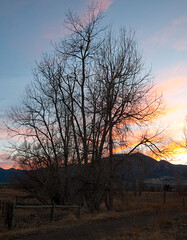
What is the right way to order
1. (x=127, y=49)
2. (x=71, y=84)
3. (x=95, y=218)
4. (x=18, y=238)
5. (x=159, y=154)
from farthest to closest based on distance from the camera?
(x=71, y=84)
(x=127, y=49)
(x=159, y=154)
(x=95, y=218)
(x=18, y=238)

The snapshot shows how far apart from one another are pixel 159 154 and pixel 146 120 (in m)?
2.63

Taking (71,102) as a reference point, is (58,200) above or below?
below

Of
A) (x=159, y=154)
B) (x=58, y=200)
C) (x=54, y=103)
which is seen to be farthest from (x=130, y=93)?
(x=58, y=200)

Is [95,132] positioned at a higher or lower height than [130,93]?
lower

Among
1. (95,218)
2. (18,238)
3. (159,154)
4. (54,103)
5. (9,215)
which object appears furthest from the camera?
(54,103)

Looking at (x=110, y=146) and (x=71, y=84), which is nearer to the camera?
(x=110, y=146)

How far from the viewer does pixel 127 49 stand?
60.1 ft

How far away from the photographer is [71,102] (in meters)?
19.8

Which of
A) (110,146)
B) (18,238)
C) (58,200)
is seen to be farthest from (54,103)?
(18,238)

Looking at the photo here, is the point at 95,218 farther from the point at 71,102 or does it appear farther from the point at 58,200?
the point at 71,102

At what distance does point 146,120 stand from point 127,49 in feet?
18.8

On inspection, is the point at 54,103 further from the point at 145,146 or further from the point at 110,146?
the point at 145,146

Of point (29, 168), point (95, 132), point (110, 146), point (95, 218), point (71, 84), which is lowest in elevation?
point (95, 218)

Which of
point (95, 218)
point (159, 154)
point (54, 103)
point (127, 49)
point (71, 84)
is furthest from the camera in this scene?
point (54, 103)
